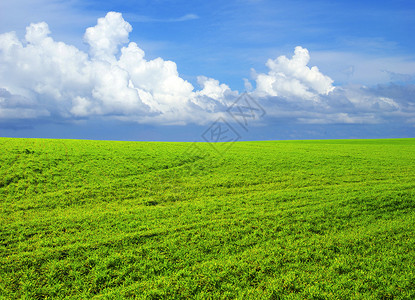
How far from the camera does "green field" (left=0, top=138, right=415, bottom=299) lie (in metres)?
8.60

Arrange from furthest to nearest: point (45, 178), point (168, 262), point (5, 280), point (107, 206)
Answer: point (45, 178) < point (107, 206) < point (168, 262) < point (5, 280)

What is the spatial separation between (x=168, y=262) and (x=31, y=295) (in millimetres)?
Answer: 4010

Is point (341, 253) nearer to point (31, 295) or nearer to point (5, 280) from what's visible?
point (31, 295)

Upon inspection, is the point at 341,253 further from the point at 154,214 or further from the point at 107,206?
the point at 107,206

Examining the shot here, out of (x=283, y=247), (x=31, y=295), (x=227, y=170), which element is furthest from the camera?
(x=227, y=170)

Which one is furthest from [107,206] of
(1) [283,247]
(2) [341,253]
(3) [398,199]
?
(3) [398,199]

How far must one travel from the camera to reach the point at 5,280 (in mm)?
9062

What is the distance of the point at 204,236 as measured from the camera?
11.5 metres

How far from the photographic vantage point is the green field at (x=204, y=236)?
8.60m

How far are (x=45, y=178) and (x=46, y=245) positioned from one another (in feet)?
38.0

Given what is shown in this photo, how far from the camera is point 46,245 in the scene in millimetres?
11125

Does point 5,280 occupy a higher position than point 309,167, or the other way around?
point 309,167

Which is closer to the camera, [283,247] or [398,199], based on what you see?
[283,247]

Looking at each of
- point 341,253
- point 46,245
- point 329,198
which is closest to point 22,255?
point 46,245
